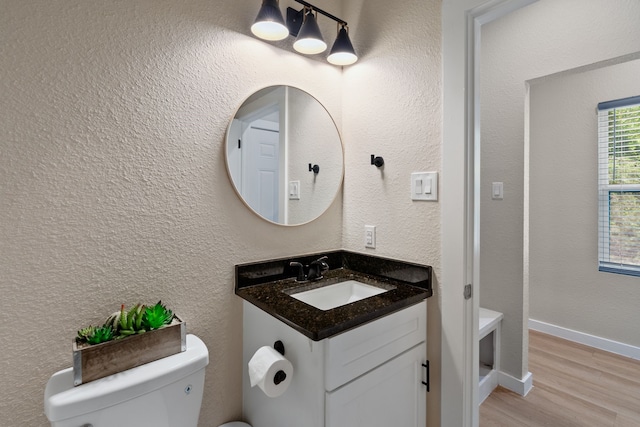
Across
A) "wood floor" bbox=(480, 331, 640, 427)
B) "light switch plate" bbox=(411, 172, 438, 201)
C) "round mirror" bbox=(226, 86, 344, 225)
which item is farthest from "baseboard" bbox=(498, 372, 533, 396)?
"round mirror" bbox=(226, 86, 344, 225)

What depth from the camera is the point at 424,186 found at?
1334 millimetres

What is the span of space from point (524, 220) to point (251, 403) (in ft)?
Result: 6.37

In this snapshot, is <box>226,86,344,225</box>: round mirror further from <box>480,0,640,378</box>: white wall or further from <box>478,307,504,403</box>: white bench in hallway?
<box>478,307,504,403</box>: white bench in hallway

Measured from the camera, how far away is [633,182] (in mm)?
2424

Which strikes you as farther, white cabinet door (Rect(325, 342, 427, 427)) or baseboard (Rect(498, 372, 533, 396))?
baseboard (Rect(498, 372, 533, 396))

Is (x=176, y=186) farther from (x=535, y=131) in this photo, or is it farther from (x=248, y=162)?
(x=535, y=131)

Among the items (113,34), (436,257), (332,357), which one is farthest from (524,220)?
(113,34)

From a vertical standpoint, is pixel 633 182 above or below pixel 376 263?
above

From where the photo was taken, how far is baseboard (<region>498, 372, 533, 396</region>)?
1953 mm

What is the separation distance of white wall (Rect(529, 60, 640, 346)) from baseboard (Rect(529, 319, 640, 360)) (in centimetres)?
4

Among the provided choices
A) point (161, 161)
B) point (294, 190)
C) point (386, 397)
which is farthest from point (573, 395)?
point (161, 161)

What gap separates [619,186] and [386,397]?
9.04ft

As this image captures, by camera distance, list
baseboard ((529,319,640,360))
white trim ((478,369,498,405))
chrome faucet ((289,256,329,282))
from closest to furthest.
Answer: chrome faucet ((289,256,329,282))
white trim ((478,369,498,405))
baseboard ((529,319,640,360))

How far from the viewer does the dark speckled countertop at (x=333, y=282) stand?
3.23ft
